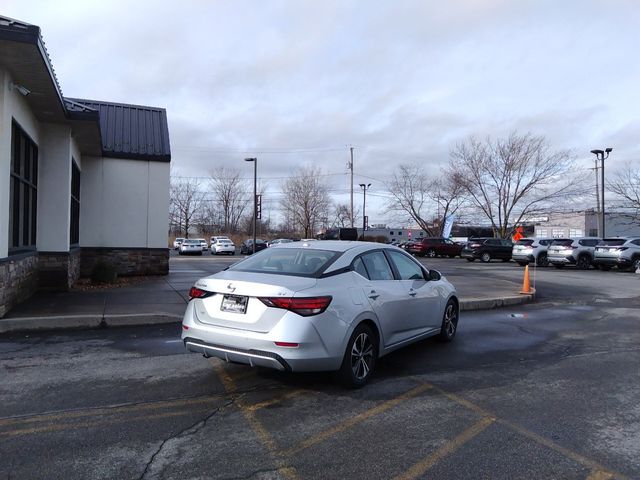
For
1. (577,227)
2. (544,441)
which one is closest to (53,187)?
(544,441)

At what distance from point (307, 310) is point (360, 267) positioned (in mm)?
1185

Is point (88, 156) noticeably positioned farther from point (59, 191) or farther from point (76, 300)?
point (76, 300)

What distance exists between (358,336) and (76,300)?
7253 millimetres

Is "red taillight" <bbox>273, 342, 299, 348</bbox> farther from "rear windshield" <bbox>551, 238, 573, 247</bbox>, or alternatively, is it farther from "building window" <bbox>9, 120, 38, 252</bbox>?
"rear windshield" <bbox>551, 238, 573, 247</bbox>

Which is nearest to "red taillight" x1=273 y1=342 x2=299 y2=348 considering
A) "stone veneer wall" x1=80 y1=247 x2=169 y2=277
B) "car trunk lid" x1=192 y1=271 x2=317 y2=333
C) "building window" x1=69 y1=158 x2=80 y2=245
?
"car trunk lid" x1=192 y1=271 x2=317 y2=333

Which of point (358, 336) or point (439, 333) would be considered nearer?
point (358, 336)

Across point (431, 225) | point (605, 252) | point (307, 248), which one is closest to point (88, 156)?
point (307, 248)

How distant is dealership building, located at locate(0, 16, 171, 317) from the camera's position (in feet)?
26.6

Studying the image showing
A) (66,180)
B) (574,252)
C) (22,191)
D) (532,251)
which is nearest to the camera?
(22,191)

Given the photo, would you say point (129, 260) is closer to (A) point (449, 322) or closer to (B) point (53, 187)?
(B) point (53, 187)

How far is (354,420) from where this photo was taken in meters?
4.28

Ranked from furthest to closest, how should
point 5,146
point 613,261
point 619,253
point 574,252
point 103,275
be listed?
1. point 574,252
2. point 613,261
3. point 619,253
4. point 103,275
5. point 5,146

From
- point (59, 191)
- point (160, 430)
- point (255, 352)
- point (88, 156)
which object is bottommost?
point (160, 430)

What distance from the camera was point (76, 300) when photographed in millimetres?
10062
